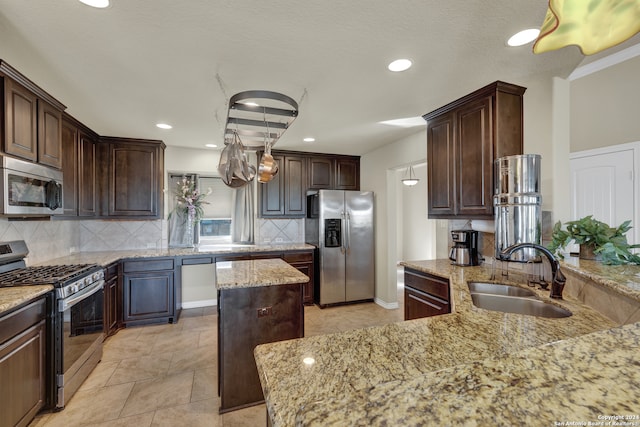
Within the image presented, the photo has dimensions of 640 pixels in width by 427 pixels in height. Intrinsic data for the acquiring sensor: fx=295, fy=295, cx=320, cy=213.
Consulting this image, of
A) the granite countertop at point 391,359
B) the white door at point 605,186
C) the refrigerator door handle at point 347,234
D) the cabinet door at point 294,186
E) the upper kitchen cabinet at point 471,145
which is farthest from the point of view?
the cabinet door at point 294,186

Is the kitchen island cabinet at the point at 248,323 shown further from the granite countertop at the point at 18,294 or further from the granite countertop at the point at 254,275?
the granite countertop at the point at 18,294

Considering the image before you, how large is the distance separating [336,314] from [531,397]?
12.3ft

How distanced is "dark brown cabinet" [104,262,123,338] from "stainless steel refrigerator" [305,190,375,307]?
8.29 ft

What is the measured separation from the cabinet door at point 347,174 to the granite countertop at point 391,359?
367cm

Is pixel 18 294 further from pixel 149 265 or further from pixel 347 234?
pixel 347 234

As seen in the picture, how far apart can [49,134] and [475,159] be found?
3567 mm

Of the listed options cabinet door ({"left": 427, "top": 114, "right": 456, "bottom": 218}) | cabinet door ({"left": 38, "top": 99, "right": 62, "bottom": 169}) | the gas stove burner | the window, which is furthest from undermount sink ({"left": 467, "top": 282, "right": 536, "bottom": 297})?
the window

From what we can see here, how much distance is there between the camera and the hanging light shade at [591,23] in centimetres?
67

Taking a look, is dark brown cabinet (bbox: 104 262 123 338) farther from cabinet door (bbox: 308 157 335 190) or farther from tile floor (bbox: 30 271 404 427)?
cabinet door (bbox: 308 157 335 190)

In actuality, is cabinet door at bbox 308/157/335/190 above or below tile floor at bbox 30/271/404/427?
above

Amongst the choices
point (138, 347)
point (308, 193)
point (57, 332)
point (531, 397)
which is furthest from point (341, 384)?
point (308, 193)

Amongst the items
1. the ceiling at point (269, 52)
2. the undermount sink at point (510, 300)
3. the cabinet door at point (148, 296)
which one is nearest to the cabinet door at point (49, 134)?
the ceiling at point (269, 52)

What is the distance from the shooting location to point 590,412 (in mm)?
473

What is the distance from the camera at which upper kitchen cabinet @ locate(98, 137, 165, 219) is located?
377cm
